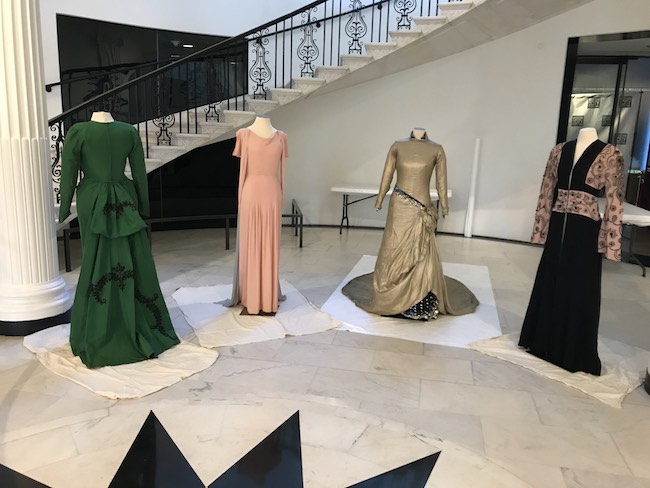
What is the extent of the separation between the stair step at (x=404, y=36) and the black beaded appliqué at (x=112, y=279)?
4830 millimetres

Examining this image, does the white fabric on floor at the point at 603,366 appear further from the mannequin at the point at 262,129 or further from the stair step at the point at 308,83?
the stair step at the point at 308,83

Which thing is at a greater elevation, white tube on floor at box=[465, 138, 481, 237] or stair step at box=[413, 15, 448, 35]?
stair step at box=[413, 15, 448, 35]

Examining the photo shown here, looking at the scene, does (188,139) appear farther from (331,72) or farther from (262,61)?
(262,61)

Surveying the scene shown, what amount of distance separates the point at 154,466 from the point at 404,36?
5900 mm

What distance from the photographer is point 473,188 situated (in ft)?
25.5

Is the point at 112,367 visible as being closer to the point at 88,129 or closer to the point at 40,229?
the point at 40,229

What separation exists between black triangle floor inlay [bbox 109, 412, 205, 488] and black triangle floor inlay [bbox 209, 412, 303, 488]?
0.52 ft

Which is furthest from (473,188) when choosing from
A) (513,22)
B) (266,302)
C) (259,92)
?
(266,302)

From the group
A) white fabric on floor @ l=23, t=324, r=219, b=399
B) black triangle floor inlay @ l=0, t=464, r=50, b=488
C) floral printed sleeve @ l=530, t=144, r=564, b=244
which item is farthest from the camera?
floral printed sleeve @ l=530, t=144, r=564, b=244

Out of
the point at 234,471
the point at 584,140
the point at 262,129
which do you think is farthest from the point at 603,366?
the point at 262,129

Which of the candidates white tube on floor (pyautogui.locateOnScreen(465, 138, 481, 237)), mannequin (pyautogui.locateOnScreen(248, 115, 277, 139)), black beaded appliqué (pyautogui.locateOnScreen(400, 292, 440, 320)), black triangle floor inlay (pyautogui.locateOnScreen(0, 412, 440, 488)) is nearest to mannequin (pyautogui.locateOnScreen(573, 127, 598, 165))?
black beaded appliqué (pyautogui.locateOnScreen(400, 292, 440, 320))

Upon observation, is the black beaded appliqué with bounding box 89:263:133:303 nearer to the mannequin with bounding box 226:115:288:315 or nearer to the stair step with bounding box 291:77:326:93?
the mannequin with bounding box 226:115:288:315

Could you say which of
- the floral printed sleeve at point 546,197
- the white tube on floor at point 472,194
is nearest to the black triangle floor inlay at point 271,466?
the floral printed sleeve at point 546,197

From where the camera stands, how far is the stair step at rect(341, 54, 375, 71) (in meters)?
6.80
